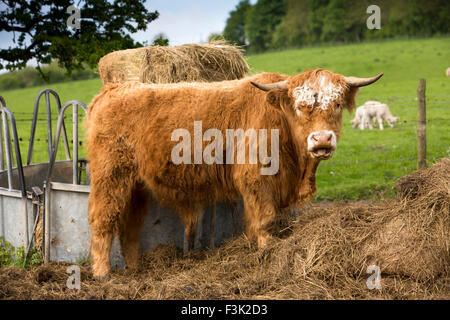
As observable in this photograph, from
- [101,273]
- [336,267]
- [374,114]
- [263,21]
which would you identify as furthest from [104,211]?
[263,21]

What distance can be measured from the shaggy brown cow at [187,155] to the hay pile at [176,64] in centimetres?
109

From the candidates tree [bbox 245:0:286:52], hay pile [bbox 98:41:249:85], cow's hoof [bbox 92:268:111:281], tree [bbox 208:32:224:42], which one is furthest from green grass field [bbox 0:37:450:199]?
tree [bbox 245:0:286:52]

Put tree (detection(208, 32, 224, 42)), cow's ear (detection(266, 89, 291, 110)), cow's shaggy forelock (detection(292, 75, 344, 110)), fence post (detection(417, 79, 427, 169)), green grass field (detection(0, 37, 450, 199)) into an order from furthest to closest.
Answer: green grass field (detection(0, 37, 450, 199))
fence post (detection(417, 79, 427, 169))
tree (detection(208, 32, 224, 42))
cow's ear (detection(266, 89, 291, 110))
cow's shaggy forelock (detection(292, 75, 344, 110))

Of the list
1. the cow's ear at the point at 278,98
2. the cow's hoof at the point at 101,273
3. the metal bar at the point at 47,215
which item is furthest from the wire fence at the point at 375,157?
the metal bar at the point at 47,215

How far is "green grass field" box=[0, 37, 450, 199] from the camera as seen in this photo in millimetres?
10102

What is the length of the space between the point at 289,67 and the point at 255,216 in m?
25.2

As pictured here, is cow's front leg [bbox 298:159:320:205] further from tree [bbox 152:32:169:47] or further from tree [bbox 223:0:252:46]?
tree [bbox 223:0:252:46]

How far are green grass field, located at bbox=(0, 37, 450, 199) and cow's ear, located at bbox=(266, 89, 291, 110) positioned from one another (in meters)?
2.11

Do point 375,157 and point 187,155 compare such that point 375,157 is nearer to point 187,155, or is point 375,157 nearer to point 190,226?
point 190,226

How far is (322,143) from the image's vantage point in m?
A: 4.09
